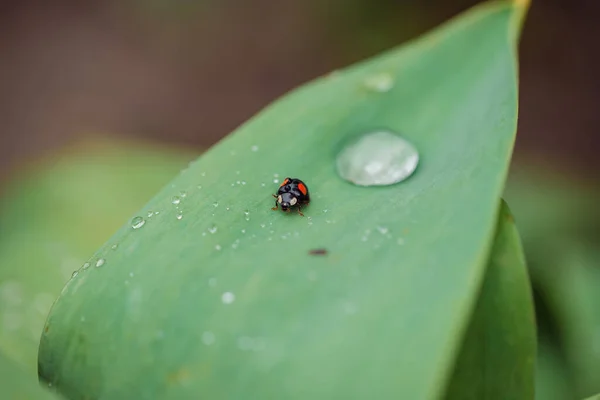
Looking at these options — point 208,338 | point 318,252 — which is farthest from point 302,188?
point 208,338

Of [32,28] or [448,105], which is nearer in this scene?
[448,105]

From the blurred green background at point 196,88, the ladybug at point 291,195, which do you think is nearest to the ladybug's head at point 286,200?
the ladybug at point 291,195

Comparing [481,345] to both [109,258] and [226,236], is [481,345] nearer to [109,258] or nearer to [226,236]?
[226,236]

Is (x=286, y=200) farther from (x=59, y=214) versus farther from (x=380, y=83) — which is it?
(x=59, y=214)

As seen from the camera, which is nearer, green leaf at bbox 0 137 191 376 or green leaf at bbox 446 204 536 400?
green leaf at bbox 446 204 536 400

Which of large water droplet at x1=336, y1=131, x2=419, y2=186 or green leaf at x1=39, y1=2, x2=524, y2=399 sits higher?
large water droplet at x1=336, y1=131, x2=419, y2=186

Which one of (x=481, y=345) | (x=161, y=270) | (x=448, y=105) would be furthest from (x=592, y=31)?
(x=161, y=270)

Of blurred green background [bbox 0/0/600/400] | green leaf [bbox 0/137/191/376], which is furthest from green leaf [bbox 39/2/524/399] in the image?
blurred green background [bbox 0/0/600/400]

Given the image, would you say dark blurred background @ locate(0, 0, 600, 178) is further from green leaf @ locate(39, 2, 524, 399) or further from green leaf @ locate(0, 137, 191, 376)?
green leaf @ locate(39, 2, 524, 399)
